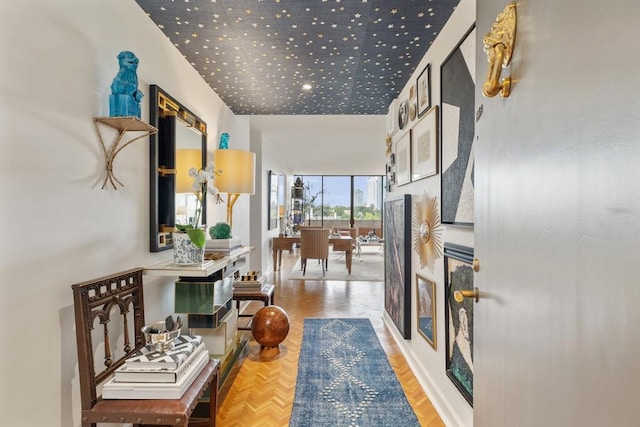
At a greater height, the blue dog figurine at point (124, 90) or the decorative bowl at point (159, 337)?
the blue dog figurine at point (124, 90)

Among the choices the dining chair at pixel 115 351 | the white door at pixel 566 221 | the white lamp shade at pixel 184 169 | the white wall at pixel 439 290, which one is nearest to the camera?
the white door at pixel 566 221

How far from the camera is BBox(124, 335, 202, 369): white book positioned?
135cm

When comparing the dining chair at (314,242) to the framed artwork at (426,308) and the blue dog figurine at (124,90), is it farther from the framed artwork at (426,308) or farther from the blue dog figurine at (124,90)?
the blue dog figurine at (124,90)

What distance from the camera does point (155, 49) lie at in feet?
6.61

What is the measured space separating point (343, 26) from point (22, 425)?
2349 mm

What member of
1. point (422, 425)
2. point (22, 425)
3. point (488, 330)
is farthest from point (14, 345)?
point (422, 425)

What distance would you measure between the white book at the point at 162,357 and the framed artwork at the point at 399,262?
1.76 metres

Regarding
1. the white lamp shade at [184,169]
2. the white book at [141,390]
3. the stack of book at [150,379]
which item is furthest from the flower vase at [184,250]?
the white book at [141,390]

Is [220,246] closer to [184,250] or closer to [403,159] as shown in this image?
[184,250]

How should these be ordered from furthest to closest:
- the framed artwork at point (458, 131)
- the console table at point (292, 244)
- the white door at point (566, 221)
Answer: the console table at point (292, 244) → the framed artwork at point (458, 131) → the white door at point (566, 221)

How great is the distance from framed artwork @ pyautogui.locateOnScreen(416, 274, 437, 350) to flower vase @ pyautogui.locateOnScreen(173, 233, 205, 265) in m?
1.51

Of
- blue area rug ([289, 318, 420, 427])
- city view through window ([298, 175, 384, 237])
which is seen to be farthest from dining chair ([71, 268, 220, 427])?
city view through window ([298, 175, 384, 237])

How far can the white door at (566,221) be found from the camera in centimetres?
49

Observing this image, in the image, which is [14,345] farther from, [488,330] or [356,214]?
[356,214]
